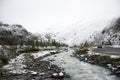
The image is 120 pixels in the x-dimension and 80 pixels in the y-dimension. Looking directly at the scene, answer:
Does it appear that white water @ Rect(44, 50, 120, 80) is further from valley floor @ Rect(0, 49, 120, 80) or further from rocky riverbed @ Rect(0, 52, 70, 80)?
rocky riverbed @ Rect(0, 52, 70, 80)

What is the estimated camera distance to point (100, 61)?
124 feet

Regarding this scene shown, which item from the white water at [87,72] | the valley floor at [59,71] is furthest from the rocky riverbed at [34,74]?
the white water at [87,72]

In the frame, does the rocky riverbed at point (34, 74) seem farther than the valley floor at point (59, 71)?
No

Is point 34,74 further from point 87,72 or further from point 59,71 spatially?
point 87,72

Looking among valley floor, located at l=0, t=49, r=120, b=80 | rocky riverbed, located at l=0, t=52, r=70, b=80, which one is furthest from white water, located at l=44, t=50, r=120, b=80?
rocky riverbed, located at l=0, t=52, r=70, b=80

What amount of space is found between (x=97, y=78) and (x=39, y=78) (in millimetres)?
9835

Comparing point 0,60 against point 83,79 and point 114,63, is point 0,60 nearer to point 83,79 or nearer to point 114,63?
point 83,79

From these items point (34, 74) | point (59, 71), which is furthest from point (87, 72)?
point (34, 74)

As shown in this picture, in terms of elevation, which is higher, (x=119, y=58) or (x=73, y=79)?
(x=119, y=58)

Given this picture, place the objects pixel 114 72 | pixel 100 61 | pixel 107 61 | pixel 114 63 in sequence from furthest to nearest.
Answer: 1. pixel 100 61
2. pixel 107 61
3. pixel 114 63
4. pixel 114 72

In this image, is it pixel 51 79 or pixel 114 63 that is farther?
pixel 114 63

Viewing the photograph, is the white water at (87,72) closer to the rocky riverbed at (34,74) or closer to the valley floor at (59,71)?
the valley floor at (59,71)

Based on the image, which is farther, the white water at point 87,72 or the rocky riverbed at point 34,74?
the white water at point 87,72

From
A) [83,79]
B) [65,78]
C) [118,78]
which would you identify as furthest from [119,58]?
[65,78]
